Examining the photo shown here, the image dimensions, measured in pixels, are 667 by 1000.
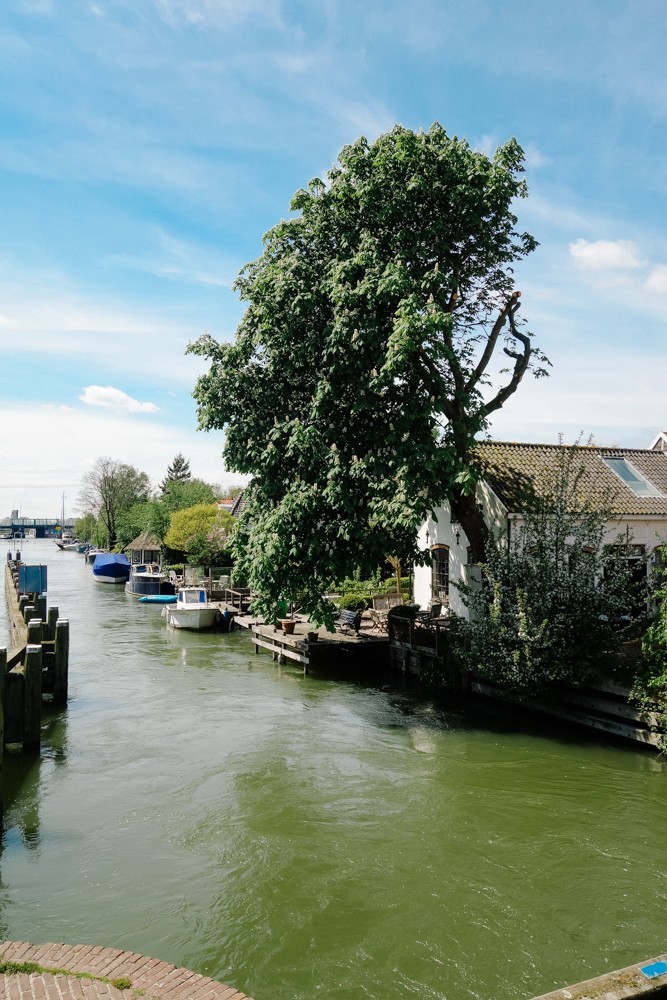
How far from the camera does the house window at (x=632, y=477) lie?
22.7 meters

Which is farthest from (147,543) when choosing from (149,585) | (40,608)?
(40,608)

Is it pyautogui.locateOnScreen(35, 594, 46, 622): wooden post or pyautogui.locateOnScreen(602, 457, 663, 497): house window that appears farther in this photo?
pyautogui.locateOnScreen(602, 457, 663, 497): house window

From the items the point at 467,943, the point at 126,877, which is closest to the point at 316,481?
the point at 126,877

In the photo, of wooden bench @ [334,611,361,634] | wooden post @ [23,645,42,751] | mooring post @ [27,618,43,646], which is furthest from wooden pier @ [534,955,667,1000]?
wooden bench @ [334,611,361,634]

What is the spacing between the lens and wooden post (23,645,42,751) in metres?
13.1

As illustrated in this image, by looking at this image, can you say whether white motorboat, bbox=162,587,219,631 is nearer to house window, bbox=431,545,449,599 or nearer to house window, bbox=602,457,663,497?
house window, bbox=431,545,449,599

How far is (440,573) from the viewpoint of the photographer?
77.3ft

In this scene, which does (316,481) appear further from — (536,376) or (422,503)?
(536,376)

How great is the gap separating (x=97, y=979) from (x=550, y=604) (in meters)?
11.5

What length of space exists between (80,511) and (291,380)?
88867 millimetres

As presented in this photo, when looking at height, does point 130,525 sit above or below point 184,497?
below

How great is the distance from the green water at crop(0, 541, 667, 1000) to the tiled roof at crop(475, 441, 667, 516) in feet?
22.0

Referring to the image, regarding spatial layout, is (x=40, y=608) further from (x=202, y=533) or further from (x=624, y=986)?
(x=202, y=533)

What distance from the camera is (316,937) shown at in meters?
7.64
